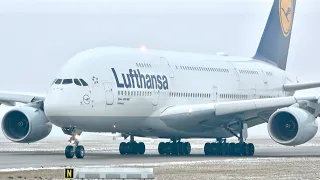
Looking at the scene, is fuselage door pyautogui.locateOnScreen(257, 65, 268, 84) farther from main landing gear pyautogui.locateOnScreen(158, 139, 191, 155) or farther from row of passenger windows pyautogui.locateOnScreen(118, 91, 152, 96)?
row of passenger windows pyautogui.locateOnScreen(118, 91, 152, 96)

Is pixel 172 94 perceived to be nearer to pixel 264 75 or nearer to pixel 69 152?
pixel 69 152

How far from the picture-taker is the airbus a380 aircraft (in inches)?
1308

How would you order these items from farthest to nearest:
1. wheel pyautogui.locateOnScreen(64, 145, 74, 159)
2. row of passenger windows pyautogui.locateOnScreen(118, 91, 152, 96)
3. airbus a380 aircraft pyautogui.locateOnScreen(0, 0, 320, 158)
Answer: row of passenger windows pyautogui.locateOnScreen(118, 91, 152, 96), airbus a380 aircraft pyautogui.locateOnScreen(0, 0, 320, 158), wheel pyautogui.locateOnScreen(64, 145, 74, 159)

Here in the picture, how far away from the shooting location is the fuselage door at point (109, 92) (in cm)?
3372

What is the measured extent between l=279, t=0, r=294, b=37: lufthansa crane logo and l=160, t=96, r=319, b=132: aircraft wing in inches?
410

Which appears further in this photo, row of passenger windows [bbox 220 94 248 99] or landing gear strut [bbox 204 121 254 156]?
row of passenger windows [bbox 220 94 248 99]

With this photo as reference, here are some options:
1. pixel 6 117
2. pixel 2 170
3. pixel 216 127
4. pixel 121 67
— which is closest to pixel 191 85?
pixel 216 127

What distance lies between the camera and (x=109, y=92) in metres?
33.8

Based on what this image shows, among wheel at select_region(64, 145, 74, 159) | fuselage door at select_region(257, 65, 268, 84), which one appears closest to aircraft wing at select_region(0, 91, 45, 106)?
wheel at select_region(64, 145, 74, 159)

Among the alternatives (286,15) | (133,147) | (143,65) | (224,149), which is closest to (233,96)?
Answer: (224,149)

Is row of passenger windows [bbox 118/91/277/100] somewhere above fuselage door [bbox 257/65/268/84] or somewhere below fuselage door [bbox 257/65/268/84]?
below

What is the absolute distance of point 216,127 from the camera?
3853 centimetres

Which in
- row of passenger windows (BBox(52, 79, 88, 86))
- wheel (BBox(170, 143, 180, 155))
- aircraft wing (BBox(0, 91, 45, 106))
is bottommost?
wheel (BBox(170, 143, 180, 155))

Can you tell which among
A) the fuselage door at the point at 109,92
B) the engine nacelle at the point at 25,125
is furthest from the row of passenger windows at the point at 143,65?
the engine nacelle at the point at 25,125
